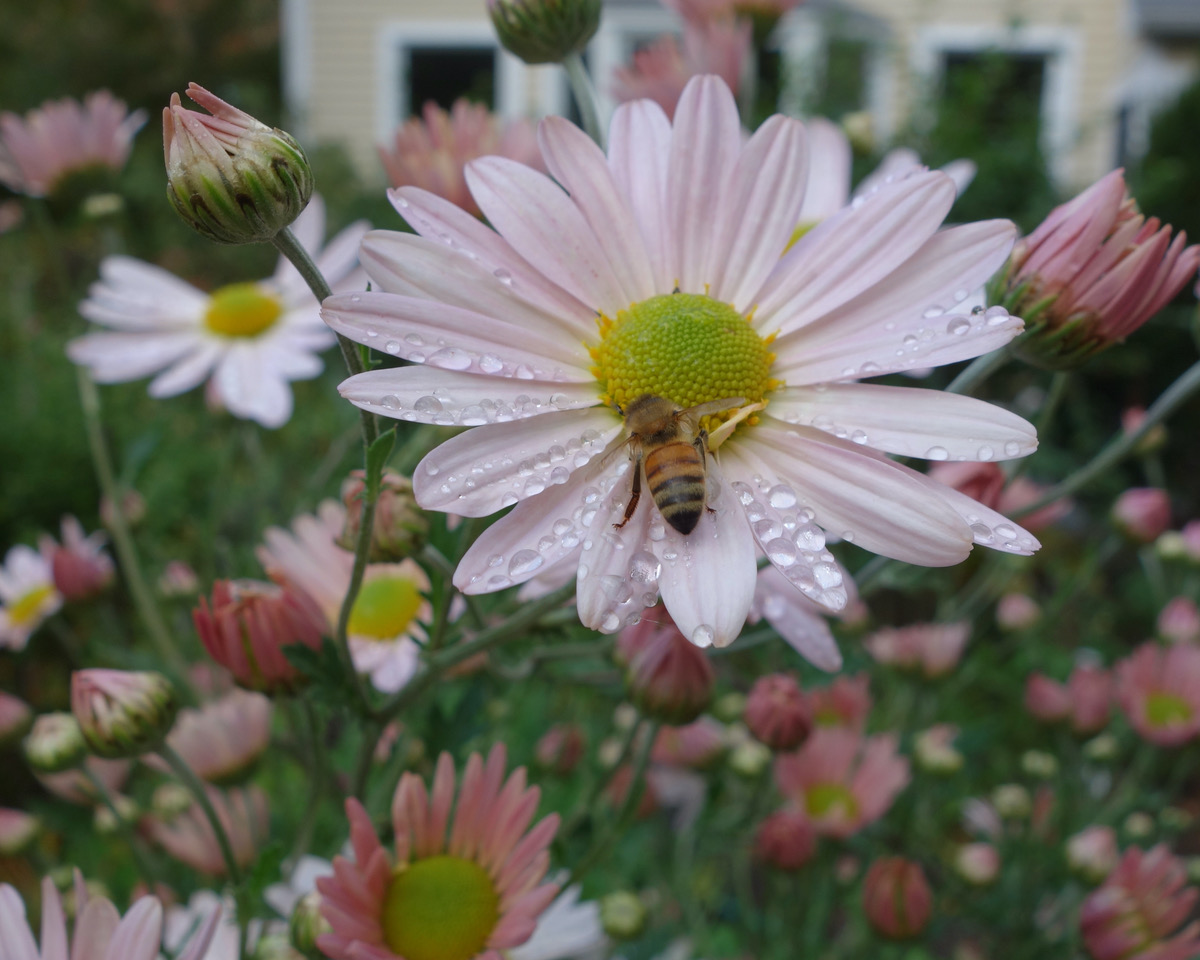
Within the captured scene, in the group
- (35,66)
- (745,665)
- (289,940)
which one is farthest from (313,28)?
(289,940)

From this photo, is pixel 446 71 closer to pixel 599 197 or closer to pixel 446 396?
pixel 599 197

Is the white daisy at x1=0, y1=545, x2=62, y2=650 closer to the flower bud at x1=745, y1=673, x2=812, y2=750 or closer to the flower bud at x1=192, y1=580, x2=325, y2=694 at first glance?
the flower bud at x1=192, y1=580, x2=325, y2=694

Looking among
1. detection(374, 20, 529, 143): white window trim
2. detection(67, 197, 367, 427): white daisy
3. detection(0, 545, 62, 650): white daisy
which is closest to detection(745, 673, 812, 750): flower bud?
detection(67, 197, 367, 427): white daisy

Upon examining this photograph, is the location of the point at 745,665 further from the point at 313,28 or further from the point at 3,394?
the point at 313,28

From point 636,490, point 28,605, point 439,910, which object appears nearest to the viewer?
point 636,490

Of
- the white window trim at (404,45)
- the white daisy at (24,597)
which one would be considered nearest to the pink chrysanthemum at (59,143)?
the white daisy at (24,597)

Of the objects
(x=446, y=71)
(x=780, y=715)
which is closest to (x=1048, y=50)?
(x=446, y=71)

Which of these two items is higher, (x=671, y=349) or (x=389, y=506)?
(x=671, y=349)
